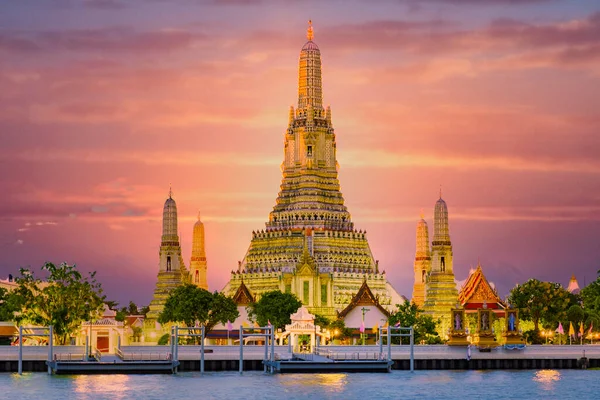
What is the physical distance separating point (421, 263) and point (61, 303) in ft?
206

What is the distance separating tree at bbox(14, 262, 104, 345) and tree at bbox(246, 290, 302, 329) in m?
24.7

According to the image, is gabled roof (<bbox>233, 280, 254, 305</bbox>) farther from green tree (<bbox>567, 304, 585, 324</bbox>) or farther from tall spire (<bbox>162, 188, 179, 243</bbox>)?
green tree (<bbox>567, 304, 585, 324</bbox>)

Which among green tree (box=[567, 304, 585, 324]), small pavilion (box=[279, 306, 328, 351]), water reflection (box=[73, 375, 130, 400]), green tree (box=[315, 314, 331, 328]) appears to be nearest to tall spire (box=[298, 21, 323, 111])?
green tree (box=[315, 314, 331, 328])

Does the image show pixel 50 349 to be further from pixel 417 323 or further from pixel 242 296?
pixel 242 296

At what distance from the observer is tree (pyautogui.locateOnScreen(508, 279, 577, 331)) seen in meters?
153

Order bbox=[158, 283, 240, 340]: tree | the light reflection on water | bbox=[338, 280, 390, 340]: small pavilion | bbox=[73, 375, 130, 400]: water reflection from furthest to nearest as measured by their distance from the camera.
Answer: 1. bbox=[338, 280, 390, 340]: small pavilion
2. bbox=[158, 283, 240, 340]: tree
3. bbox=[73, 375, 130, 400]: water reflection
4. the light reflection on water

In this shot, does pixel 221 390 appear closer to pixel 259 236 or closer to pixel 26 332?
pixel 26 332

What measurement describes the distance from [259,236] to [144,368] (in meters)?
64.2

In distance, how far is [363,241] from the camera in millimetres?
176125

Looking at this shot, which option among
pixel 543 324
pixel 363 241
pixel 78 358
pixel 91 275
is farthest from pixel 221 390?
pixel 363 241

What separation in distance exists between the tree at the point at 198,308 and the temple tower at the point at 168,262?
48.7 ft

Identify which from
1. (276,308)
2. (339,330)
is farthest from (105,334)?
(339,330)

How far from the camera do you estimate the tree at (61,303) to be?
415 feet

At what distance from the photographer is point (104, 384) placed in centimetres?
11112
